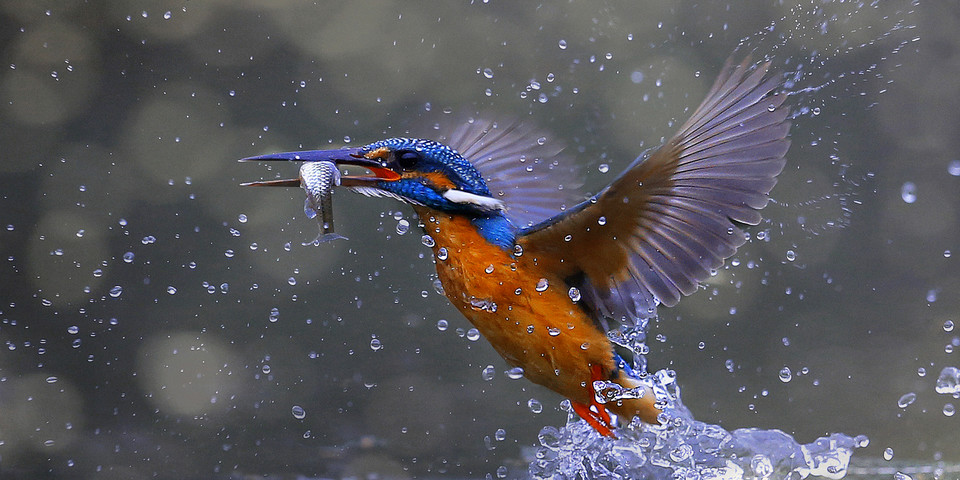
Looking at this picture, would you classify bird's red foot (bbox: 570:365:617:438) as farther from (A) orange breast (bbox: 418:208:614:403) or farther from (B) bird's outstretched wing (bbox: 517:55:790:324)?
(B) bird's outstretched wing (bbox: 517:55:790:324)

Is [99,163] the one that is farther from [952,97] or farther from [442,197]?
[952,97]

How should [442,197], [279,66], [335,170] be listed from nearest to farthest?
[335,170] → [442,197] → [279,66]

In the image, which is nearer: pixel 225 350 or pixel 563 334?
pixel 563 334

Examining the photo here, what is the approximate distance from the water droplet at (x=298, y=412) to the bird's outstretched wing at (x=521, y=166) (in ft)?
3.86

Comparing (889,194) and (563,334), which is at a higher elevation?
(889,194)

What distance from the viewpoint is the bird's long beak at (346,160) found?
143 cm

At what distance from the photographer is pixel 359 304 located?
2.69 meters

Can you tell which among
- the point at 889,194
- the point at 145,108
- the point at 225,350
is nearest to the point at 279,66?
the point at 145,108

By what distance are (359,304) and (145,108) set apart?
882 millimetres

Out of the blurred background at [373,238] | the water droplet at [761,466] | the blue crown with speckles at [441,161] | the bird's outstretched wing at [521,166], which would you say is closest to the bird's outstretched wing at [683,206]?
the blue crown with speckles at [441,161]

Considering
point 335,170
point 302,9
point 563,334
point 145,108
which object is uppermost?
point 302,9

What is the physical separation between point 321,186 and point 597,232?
462 millimetres

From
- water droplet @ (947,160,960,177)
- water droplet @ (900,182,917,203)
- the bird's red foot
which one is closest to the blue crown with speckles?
the bird's red foot

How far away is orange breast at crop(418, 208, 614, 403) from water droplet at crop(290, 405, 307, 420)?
130 centimetres
